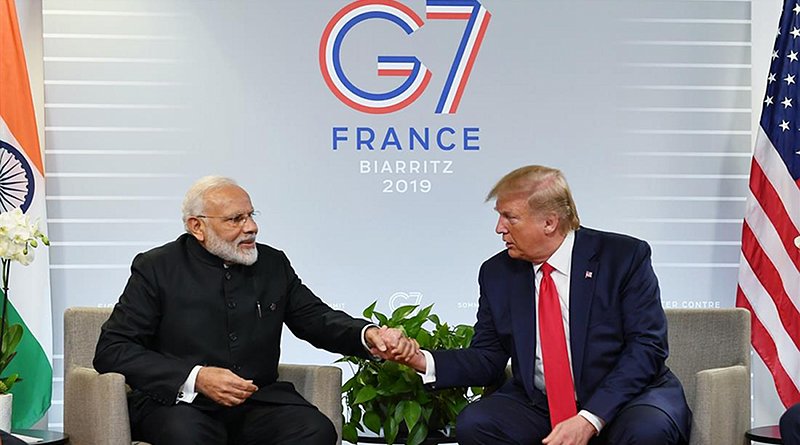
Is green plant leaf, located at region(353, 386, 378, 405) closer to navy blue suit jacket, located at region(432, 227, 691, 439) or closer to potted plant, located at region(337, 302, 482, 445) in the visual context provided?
potted plant, located at region(337, 302, 482, 445)

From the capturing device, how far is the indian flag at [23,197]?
15.5ft

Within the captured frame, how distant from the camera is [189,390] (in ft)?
11.8

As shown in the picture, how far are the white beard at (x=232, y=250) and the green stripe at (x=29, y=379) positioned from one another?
133 centimetres

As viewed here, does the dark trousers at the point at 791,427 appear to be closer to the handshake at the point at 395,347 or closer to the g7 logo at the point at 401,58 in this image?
the handshake at the point at 395,347

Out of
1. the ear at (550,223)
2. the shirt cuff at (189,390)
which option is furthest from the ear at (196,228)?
the ear at (550,223)

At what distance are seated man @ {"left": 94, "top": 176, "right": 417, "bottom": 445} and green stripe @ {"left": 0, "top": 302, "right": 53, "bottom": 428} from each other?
3.86 feet

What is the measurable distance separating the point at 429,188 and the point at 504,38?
761mm

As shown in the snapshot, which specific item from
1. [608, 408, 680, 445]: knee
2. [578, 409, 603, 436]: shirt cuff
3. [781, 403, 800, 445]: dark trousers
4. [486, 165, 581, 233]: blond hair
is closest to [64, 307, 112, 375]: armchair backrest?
[486, 165, 581, 233]: blond hair

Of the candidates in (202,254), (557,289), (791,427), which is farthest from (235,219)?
(791,427)

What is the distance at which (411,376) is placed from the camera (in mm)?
3924

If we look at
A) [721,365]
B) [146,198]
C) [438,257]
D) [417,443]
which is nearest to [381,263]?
[438,257]

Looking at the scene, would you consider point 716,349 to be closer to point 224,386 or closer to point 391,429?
point 391,429

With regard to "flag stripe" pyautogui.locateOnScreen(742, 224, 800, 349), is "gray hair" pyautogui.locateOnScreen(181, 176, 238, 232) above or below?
above

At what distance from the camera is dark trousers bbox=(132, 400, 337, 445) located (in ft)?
11.5
